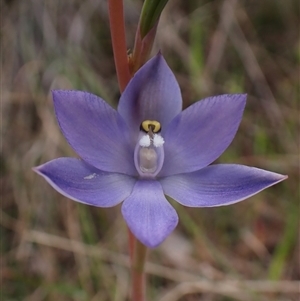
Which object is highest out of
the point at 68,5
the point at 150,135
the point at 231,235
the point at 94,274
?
the point at 68,5

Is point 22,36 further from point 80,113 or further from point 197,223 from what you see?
point 80,113

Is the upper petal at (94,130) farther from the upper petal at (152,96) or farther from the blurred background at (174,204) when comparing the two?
the blurred background at (174,204)

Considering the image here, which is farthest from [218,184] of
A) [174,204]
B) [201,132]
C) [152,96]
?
[174,204]

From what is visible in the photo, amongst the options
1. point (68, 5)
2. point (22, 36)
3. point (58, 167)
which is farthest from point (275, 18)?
point (58, 167)

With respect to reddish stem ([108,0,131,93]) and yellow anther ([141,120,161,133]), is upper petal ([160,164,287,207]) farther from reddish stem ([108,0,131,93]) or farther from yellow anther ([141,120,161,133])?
reddish stem ([108,0,131,93])

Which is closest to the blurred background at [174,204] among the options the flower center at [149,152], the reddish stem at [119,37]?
the flower center at [149,152]

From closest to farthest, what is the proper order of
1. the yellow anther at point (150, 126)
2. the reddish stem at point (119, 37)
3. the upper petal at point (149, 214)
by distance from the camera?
the upper petal at point (149, 214), the reddish stem at point (119, 37), the yellow anther at point (150, 126)
